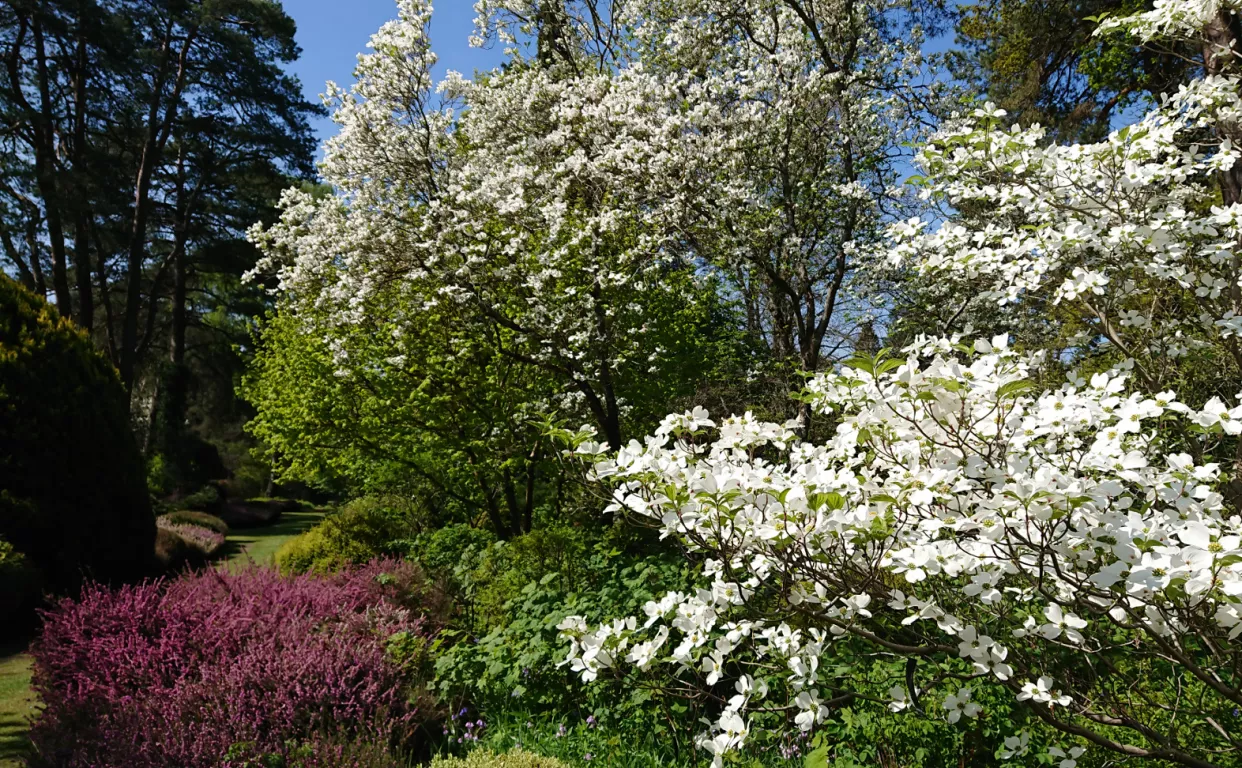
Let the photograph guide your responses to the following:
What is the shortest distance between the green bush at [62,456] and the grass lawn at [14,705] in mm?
1099

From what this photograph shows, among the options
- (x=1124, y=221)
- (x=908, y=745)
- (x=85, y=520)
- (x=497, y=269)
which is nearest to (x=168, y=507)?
(x=85, y=520)

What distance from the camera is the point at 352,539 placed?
798 cm

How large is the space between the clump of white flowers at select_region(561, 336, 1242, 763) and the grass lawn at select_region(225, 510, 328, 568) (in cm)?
918

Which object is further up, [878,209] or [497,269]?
[878,209]

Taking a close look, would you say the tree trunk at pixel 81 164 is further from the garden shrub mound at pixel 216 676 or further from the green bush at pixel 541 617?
the green bush at pixel 541 617

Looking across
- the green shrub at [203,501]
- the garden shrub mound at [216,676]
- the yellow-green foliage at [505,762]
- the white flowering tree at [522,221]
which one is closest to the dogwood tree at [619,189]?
the white flowering tree at [522,221]

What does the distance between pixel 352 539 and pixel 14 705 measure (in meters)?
3.29

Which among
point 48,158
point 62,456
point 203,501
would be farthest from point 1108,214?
point 203,501

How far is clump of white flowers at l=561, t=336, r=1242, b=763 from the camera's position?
1.79 metres

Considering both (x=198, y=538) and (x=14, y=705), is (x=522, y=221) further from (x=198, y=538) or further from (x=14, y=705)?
(x=198, y=538)

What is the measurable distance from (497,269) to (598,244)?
1010 mm

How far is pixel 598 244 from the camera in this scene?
686 cm

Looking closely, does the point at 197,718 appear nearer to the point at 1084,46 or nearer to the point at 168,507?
the point at 1084,46

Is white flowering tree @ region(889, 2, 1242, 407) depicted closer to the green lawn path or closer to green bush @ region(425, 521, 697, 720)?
green bush @ region(425, 521, 697, 720)
